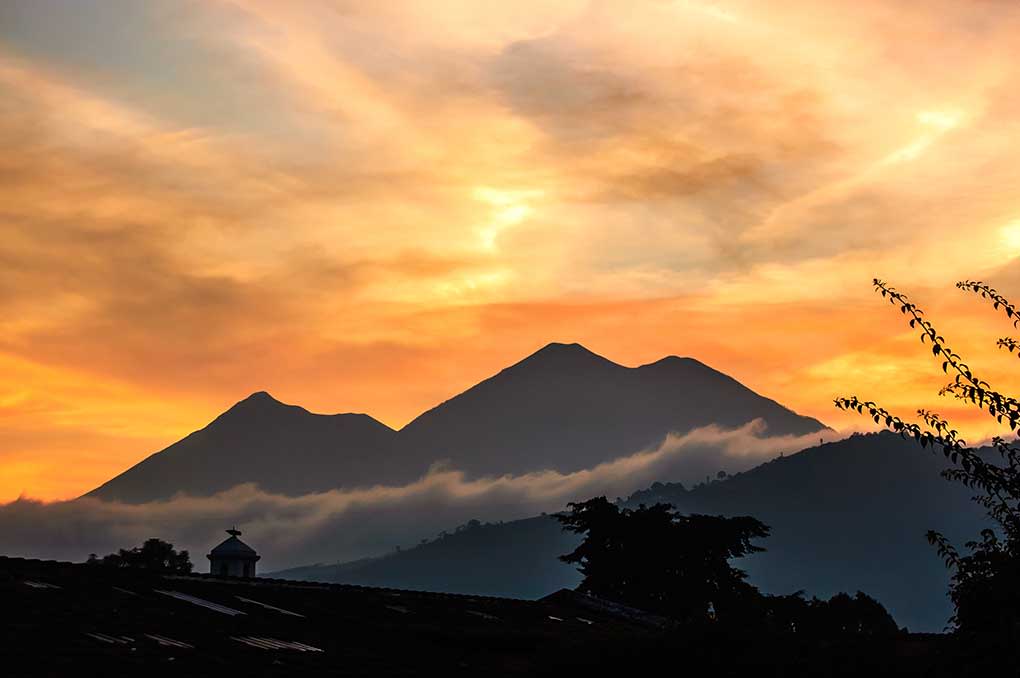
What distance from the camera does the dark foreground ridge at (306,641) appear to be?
2122 cm

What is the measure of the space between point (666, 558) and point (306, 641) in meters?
61.4

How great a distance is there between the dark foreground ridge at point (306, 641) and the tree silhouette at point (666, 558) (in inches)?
1971

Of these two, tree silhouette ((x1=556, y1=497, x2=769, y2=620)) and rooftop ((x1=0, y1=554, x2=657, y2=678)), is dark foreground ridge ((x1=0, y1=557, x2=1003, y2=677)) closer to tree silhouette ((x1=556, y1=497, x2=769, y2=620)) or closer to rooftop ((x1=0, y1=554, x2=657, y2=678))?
rooftop ((x1=0, y1=554, x2=657, y2=678))

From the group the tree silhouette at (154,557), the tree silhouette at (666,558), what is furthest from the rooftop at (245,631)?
the tree silhouette at (154,557)

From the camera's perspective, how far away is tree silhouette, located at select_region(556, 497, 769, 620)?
275 ft

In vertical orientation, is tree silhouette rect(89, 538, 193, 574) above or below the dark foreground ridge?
above

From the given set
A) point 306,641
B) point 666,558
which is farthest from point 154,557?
point 306,641

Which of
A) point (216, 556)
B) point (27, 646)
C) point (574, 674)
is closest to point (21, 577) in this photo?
point (27, 646)

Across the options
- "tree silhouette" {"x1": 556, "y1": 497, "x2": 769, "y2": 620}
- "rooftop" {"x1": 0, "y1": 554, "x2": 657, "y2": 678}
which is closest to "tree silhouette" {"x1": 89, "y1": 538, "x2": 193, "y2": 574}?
"tree silhouette" {"x1": 556, "y1": 497, "x2": 769, "y2": 620}

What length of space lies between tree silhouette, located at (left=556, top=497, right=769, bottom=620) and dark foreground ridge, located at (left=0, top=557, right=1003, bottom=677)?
50058mm

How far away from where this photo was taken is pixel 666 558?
281 ft

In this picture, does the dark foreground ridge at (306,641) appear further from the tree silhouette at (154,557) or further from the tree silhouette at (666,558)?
the tree silhouette at (154,557)

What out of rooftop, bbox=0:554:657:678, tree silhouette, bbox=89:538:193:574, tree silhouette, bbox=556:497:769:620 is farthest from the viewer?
tree silhouette, bbox=89:538:193:574

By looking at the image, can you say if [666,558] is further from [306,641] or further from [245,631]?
[245,631]
